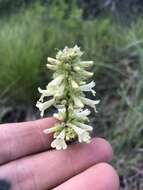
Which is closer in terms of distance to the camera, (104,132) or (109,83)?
(104,132)

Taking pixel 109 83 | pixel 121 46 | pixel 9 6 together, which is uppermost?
pixel 9 6

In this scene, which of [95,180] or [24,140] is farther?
[24,140]

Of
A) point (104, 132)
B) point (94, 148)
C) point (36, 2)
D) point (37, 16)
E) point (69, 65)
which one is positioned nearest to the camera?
point (69, 65)

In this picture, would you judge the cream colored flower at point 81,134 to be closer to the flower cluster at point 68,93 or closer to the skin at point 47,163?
the flower cluster at point 68,93

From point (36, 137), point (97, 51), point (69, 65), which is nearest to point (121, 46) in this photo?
point (97, 51)

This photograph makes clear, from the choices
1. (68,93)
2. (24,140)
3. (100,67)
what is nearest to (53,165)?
(24,140)

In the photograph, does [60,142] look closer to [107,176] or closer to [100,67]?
[107,176]

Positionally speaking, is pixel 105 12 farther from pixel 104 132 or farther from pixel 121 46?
pixel 104 132
